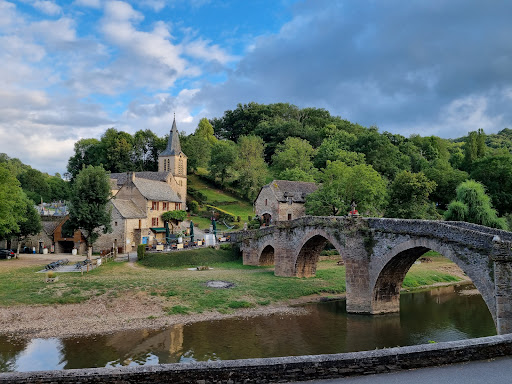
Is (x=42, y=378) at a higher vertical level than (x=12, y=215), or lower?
lower

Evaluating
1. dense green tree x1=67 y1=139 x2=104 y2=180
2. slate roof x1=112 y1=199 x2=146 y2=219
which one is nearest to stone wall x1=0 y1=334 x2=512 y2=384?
slate roof x1=112 y1=199 x2=146 y2=219

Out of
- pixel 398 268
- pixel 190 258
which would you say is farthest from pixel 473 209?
pixel 190 258

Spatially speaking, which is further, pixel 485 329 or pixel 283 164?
pixel 283 164

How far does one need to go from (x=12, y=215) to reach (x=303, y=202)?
107 feet

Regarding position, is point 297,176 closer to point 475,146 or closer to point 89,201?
point 89,201

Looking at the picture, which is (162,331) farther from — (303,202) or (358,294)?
(303,202)

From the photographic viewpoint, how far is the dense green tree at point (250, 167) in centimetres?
7175

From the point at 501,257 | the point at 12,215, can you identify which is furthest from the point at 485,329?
the point at 12,215

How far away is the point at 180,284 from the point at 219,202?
43.8 meters

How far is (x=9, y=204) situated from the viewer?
39.1 m

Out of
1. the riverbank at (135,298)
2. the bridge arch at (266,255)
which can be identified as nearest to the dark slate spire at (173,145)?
the bridge arch at (266,255)

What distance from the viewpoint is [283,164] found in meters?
69.2

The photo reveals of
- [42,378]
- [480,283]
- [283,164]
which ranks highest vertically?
[283,164]

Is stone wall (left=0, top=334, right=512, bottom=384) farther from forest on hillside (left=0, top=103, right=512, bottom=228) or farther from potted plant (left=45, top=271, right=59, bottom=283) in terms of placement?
forest on hillside (left=0, top=103, right=512, bottom=228)
